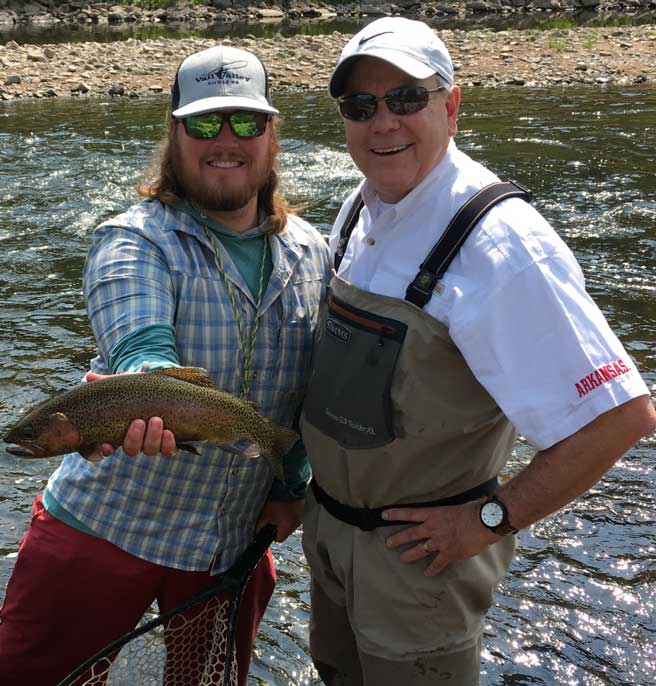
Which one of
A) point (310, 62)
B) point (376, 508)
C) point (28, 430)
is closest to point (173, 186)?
point (28, 430)

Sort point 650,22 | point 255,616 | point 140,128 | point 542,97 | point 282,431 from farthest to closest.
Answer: point 650,22 < point 542,97 < point 140,128 < point 255,616 < point 282,431

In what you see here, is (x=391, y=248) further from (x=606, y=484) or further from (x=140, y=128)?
(x=140, y=128)

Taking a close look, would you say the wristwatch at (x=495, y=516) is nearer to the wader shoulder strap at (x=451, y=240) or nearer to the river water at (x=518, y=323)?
the wader shoulder strap at (x=451, y=240)

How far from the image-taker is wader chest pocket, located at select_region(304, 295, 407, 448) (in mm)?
2953

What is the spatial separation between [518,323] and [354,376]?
615 mm

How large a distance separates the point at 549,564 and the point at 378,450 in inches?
111

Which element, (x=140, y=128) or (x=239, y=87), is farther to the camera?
(x=140, y=128)

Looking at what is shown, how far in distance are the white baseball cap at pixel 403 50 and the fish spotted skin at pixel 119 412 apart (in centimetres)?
117

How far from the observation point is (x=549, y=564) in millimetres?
5438

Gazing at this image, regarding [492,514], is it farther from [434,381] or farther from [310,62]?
[310,62]

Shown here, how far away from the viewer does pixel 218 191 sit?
326 cm

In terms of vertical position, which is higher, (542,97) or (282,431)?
(282,431)

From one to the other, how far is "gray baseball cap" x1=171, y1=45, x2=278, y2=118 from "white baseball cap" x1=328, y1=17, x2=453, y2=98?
0.33m

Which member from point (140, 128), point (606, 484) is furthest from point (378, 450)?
point (140, 128)
